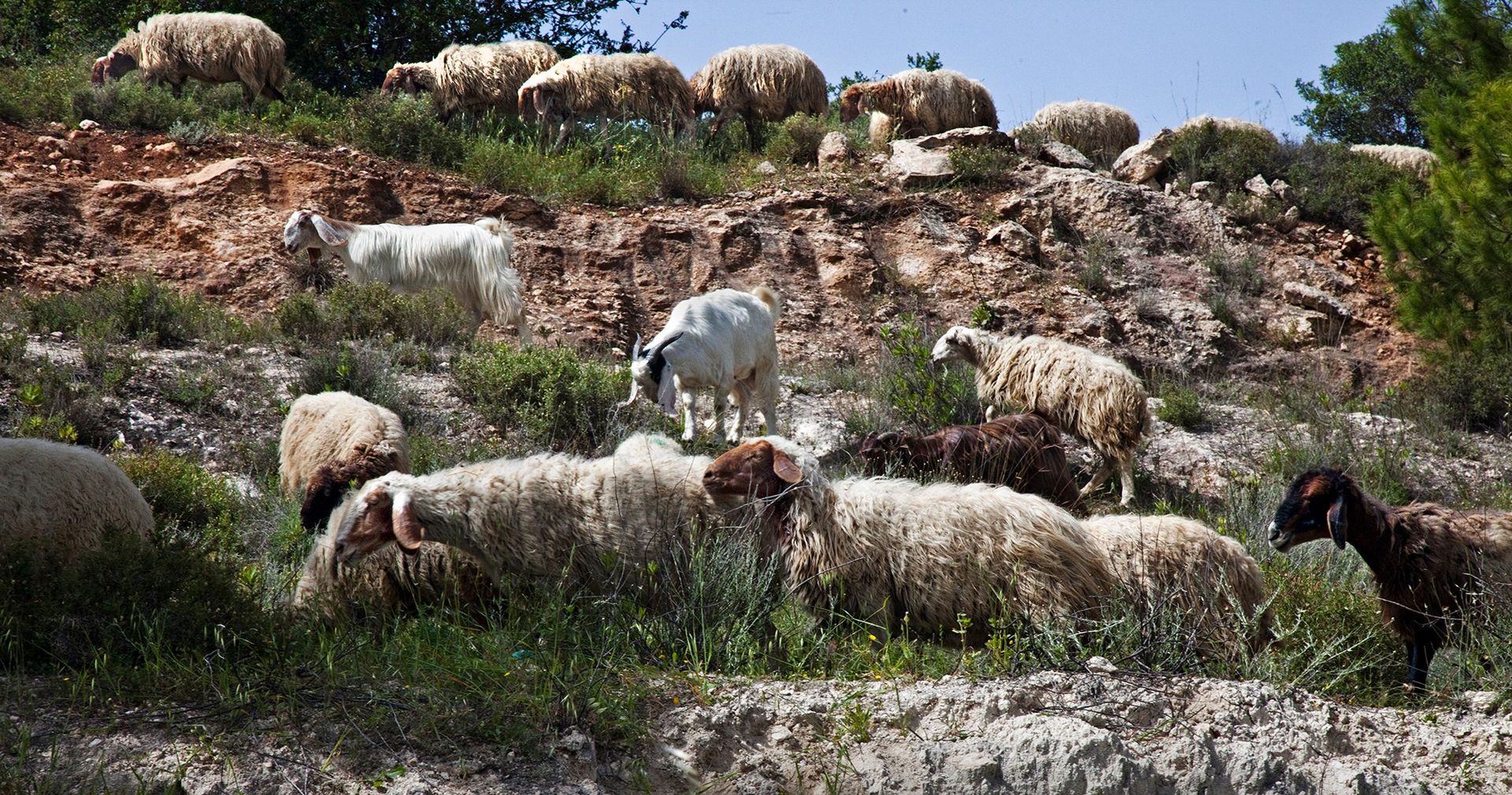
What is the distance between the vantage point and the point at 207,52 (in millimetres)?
17953

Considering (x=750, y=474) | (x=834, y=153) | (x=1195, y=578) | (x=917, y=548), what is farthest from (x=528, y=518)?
(x=834, y=153)

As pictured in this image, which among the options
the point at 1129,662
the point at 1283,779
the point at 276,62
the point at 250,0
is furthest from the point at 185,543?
the point at 250,0

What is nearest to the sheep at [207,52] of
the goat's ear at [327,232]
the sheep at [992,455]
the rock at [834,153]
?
the goat's ear at [327,232]

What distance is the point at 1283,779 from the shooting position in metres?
4.71

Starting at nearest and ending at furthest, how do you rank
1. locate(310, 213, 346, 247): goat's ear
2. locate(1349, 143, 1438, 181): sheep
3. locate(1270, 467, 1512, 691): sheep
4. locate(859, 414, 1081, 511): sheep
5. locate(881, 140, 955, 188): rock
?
locate(1270, 467, 1512, 691): sheep → locate(859, 414, 1081, 511): sheep → locate(310, 213, 346, 247): goat's ear → locate(881, 140, 955, 188): rock → locate(1349, 143, 1438, 181): sheep

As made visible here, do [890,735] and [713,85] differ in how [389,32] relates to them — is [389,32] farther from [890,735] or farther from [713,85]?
[890,735]

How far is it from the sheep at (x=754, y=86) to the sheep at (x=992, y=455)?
11.3 m

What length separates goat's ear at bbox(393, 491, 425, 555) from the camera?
570 cm

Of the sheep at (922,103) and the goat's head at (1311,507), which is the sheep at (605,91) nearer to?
the sheep at (922,103)

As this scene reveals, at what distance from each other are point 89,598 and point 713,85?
620 inches

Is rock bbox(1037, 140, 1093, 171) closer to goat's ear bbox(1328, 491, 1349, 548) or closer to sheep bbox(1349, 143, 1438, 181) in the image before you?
sheep bbox(1349, 143, 1438, 181)

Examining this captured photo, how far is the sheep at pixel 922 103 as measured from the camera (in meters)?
19.5

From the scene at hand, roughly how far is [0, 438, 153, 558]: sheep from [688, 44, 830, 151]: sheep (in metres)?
14.4

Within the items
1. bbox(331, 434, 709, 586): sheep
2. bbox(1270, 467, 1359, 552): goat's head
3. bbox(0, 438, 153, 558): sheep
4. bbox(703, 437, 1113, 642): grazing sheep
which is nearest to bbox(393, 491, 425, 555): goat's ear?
bbox(331, 434, 709, 586): sheep
